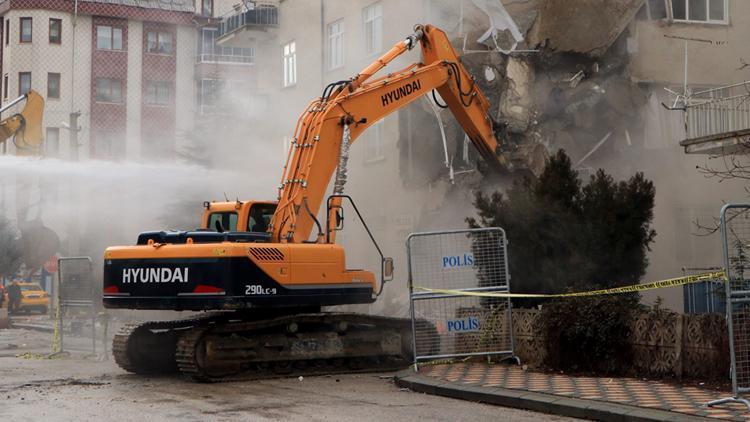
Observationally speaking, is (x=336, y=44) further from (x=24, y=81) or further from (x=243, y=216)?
(x=24, y=81)

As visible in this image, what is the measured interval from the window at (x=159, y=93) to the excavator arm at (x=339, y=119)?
37.7 m

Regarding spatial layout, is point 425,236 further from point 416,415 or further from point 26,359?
point 26,359

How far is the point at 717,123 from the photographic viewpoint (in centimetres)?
2247

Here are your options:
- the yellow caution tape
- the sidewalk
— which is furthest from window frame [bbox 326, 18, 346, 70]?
the sidewalk

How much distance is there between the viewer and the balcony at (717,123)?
812 inches

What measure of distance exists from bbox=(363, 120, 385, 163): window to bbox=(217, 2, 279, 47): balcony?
268 inches

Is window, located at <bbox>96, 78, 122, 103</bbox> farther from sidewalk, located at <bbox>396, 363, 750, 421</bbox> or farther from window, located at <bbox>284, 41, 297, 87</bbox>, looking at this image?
sidewalk, located at <bbox>396, 363, 750, 421</bbox>

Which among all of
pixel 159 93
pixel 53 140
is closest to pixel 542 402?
pixel 53 140

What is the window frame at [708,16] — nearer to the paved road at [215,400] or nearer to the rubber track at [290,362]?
the rubber track at [290,362]

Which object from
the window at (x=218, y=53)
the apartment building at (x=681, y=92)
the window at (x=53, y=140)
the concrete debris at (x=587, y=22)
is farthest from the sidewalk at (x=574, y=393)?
the window at (x=218, y=53)

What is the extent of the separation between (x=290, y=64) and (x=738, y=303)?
24.4 metres

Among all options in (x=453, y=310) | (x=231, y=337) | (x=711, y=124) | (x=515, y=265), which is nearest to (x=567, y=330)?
(x=453, y=310)

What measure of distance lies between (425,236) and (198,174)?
10.8 metres

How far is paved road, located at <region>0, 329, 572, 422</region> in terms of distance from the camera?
453 inches
